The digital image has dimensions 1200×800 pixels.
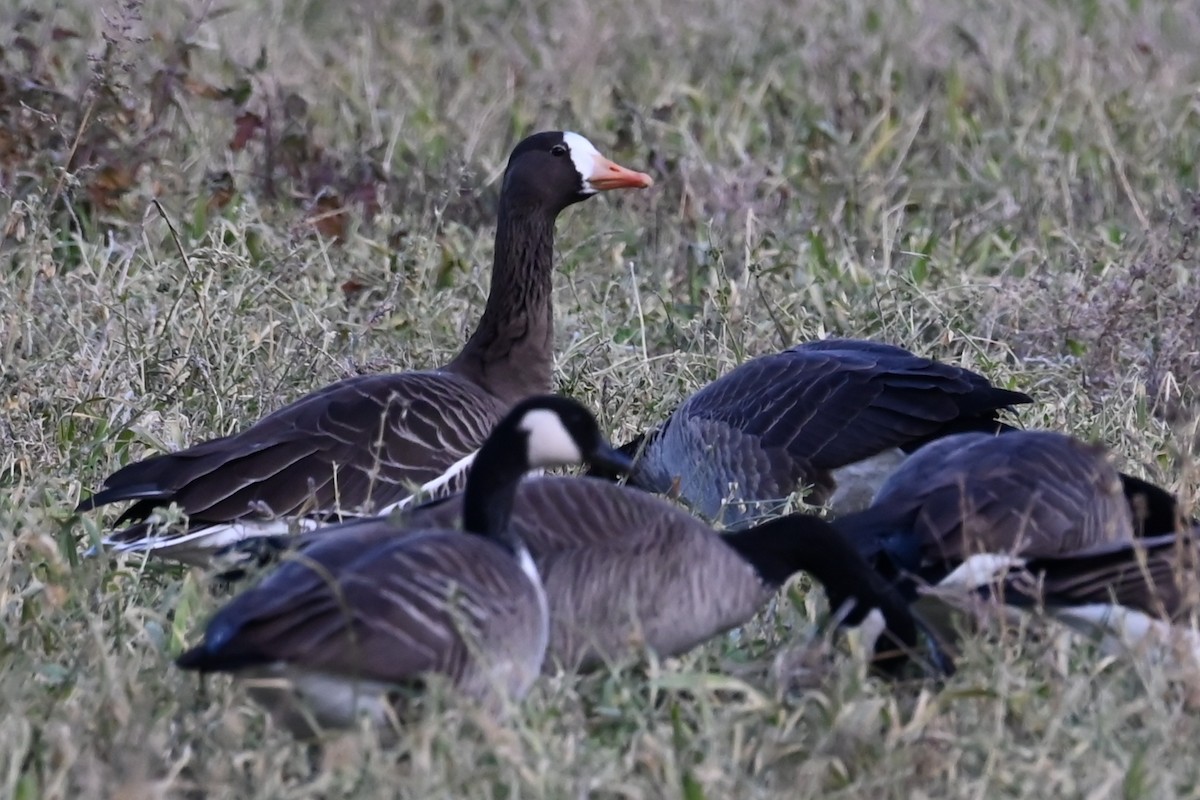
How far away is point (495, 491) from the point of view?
13.0 ft

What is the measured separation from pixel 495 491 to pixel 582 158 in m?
2.42

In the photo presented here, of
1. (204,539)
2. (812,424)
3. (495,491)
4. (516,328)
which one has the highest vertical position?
(495,491)

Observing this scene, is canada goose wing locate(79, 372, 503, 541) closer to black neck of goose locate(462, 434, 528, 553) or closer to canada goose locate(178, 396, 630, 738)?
black neck of goose locate(462, 434, 528, 553)

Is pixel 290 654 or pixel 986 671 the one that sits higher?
pixel 290 654

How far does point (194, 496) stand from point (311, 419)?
42cm

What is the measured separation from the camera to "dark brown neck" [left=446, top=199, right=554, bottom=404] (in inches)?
231

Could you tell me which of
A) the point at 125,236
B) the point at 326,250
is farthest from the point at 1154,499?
the point at 125,236

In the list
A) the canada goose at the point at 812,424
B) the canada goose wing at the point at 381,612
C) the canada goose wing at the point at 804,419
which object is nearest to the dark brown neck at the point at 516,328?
the canada goose at the point at 812,424

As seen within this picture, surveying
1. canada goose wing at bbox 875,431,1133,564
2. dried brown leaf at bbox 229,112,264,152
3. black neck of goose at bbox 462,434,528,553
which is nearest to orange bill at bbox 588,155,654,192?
canada goose wing at bbox 875,431,1133,564

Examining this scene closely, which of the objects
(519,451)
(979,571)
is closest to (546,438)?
(519,451)

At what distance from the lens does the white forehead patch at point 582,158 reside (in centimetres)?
619

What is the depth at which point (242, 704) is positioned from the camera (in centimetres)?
383

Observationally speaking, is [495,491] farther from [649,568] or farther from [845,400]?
[845,400]

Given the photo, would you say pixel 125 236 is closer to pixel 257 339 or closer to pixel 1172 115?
pixel 257 339
